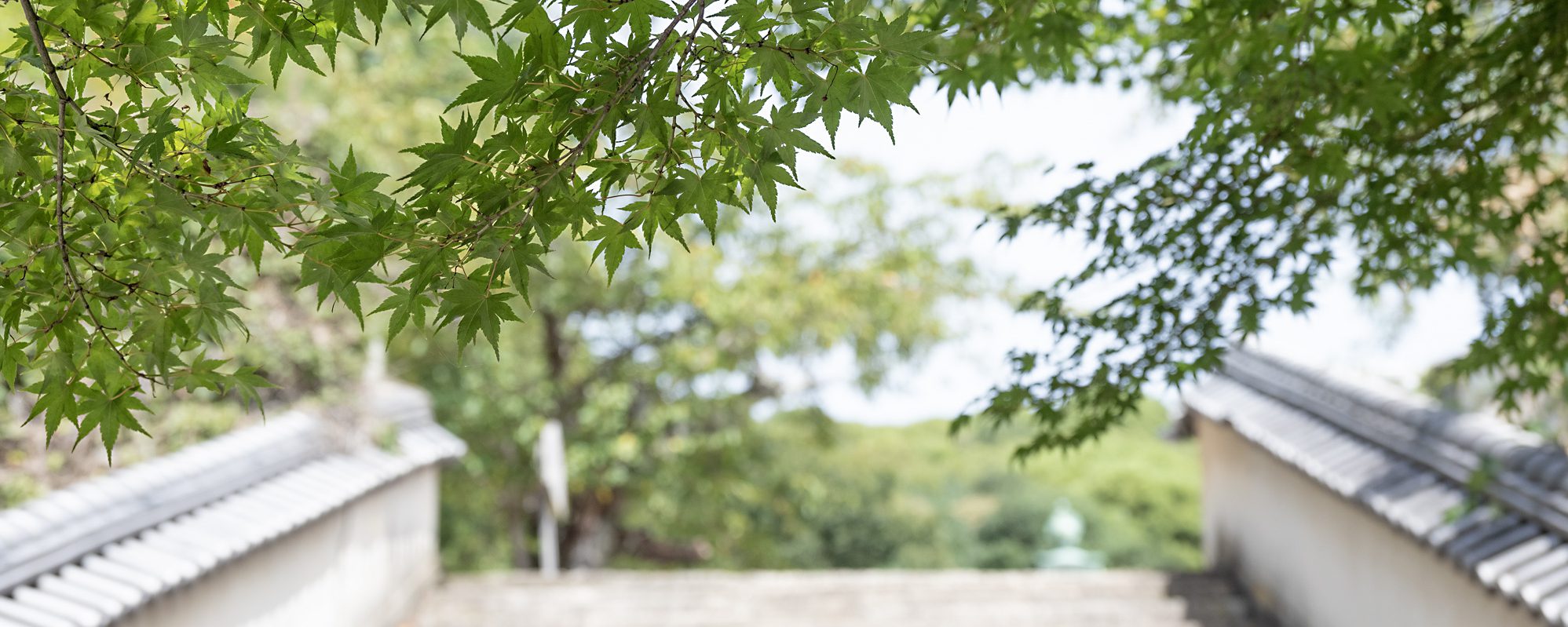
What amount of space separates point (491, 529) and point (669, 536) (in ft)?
9.79

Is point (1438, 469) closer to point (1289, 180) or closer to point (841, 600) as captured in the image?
point (1289, 180)

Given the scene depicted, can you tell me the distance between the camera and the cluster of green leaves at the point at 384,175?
4.85ft

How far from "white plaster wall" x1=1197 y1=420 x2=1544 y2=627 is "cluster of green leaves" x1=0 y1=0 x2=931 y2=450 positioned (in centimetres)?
338

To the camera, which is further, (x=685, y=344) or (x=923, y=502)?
(x=923, y=502)

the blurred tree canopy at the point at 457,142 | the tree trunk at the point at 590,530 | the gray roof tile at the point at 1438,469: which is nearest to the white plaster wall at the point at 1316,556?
the gray roof tile at the point at 1438,469

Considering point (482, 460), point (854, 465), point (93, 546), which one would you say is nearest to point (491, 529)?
point (482, 460)

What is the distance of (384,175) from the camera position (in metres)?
1.58

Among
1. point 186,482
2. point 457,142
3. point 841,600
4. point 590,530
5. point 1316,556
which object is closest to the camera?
point 457,142

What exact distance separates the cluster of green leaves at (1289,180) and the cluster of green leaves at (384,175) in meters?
1.36

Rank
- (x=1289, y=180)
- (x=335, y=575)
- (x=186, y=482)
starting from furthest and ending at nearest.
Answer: (x=335, y=575)
(x=186, y=482)
(x=1289, y=180)

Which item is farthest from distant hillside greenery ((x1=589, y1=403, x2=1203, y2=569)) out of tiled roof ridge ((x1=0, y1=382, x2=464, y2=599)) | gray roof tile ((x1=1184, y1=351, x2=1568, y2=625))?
gray roof tile ((x1=1184, y1=351, x2=1568, y2=625))

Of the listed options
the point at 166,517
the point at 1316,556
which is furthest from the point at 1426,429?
the point at 166,517

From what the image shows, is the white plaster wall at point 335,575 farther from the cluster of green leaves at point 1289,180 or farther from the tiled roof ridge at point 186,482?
the cluster of green leaves at point 1289,180

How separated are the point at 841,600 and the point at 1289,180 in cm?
419
